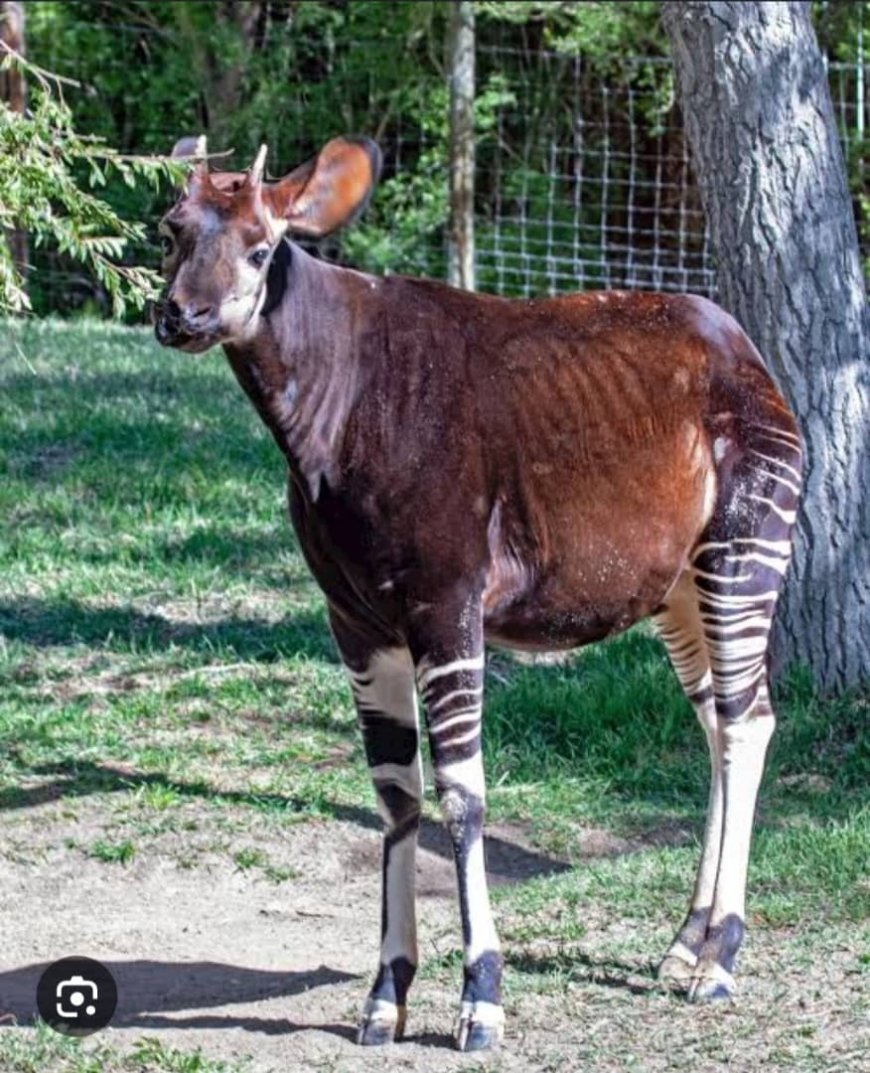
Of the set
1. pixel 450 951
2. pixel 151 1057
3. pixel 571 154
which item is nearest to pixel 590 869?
pixel 450 951

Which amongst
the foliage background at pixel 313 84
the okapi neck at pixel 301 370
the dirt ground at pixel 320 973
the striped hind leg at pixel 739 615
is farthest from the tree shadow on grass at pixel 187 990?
the foliage background at pixel 313 84

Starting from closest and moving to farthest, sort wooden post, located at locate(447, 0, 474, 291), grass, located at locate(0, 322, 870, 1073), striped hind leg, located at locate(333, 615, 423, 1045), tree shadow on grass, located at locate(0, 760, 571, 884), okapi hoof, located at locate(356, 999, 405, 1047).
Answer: okapi hoof, located at locate(356, 999, 405, 1047) < striped hind leg, located at locate(333, 615, 423, 1045) < grass, located at locate(0, 322, 870, 1073) < tree shadow on grass, located at locate(0, 760, 571, 884) < wooden post, located at locate(447, 0, 474, 291)

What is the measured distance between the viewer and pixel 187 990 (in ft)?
18.1

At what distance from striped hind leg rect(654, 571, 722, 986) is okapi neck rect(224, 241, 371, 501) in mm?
1135

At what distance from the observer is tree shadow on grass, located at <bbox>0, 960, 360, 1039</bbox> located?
16.9ft

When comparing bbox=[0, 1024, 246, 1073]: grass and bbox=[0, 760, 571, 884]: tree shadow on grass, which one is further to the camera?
bbox=[0, 760, 571, 884]: tree shadow on grass

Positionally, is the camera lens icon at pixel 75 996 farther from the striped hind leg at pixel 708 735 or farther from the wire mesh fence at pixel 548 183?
the wire mesh fence at pixel 548 183

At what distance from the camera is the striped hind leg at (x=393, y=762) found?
16.7 ft

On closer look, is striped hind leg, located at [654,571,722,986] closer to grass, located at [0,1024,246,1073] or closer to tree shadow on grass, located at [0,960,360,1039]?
tree shadow on grass, located at [0,960,360,1039]

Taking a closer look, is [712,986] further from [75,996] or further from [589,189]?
[589,189]

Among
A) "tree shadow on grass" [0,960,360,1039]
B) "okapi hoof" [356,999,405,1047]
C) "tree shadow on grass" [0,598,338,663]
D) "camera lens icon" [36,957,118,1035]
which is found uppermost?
"tree shadow on grass" [0,598,338,663]

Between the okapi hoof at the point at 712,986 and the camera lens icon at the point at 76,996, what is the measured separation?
1.46 metres

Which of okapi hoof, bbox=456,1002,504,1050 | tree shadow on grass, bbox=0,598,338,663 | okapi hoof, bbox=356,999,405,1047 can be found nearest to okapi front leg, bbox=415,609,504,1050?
okapi hoof, bbox=456,1002,504,1050

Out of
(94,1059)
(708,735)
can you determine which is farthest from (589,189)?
(94,1059)
